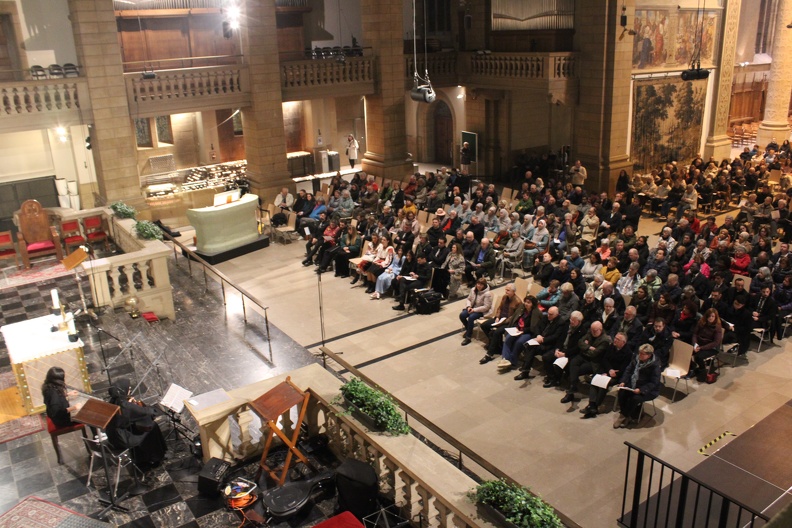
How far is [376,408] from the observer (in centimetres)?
662

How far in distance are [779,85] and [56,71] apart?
21470 mm

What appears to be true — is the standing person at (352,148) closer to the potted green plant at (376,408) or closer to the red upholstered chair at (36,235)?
the red upholstered chair at (36,235)

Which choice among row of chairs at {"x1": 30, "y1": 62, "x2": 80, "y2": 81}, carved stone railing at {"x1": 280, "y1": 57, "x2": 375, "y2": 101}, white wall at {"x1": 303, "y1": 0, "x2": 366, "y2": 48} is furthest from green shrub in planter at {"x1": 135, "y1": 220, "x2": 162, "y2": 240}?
white wall at {"x1": 303, "y1": 0, "x2": 366, "y2": 48}

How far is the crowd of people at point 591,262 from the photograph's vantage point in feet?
31.6

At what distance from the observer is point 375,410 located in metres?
6.60

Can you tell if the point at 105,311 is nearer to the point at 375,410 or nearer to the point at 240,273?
the point at 240,273

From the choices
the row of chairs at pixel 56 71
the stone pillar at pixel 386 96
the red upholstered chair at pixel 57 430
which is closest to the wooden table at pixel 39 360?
Result: the red upholstered chair at pixel 57 430

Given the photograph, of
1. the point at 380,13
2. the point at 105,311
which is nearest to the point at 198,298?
the point at 105,311

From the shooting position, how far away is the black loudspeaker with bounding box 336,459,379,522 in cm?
618

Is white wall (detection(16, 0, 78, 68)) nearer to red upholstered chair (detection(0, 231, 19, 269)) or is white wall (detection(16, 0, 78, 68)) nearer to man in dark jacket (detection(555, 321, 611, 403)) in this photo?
red upholstered chair (detection(0, 231, 19, 269))

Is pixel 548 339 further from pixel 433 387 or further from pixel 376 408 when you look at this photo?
pixel 376 408

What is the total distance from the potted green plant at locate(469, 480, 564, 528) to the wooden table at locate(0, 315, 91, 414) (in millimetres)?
5541

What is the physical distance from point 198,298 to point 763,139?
20083 mm

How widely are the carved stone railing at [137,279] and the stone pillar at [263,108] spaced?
769 cm
